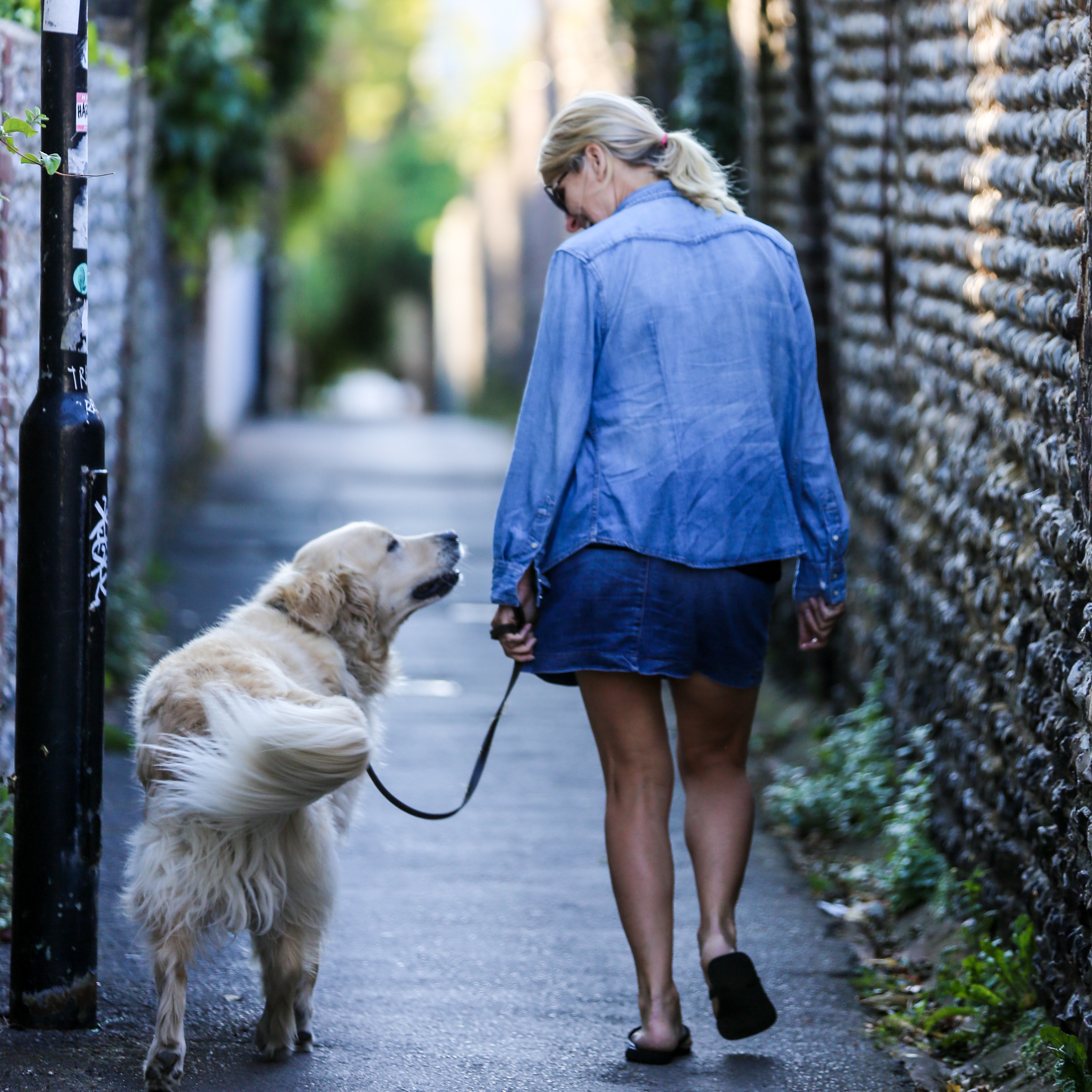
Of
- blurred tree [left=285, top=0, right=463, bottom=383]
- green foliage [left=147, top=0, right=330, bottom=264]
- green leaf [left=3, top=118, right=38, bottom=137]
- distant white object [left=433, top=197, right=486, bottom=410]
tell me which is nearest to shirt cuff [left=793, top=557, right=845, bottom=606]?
green leaf [left=3, top=118, right=38, bottom=137]

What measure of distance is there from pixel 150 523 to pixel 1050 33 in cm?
732

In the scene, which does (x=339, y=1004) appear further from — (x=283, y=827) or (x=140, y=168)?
(x=140, y=168)

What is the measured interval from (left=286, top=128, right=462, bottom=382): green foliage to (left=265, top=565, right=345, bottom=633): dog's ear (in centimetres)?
3533

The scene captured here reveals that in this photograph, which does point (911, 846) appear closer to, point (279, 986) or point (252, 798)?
point (279, 986)

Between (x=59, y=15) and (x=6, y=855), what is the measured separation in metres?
2.37

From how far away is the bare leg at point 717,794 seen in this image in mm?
3787

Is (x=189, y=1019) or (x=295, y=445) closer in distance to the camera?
(x=189, y=1019)

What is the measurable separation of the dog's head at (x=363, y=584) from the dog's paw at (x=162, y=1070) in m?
1.07

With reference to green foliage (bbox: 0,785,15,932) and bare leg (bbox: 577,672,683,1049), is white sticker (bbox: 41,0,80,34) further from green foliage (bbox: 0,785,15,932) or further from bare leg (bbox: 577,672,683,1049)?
green foliage (bbox: 0,785,15,932)

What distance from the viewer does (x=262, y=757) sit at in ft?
10.8

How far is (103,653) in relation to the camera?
3.78m

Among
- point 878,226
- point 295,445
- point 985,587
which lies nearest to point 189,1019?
point 985,587

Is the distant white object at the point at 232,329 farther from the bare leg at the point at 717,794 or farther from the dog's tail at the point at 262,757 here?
the dog's tail at the point at 262,757

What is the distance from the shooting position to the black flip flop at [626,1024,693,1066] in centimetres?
374
